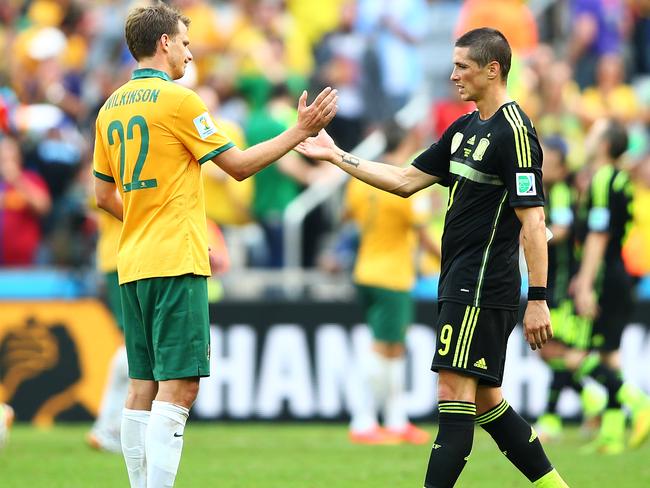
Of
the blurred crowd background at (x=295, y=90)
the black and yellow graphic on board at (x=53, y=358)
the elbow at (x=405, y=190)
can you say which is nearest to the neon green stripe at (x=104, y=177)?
the elbow at (x=405, y=190)

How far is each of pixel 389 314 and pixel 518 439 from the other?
4.78m

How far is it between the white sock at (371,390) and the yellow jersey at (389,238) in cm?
70

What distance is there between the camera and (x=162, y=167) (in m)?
6.59

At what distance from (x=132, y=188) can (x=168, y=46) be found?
30.2 inches

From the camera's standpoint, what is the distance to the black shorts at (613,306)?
437 inches

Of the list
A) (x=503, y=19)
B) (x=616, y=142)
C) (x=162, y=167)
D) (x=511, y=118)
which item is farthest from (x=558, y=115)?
(x=162, y=167)

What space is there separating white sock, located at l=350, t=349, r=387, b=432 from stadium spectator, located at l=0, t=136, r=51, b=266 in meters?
4.35

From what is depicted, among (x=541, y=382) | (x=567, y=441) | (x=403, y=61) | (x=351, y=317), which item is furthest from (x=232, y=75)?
(x=567, y=441)

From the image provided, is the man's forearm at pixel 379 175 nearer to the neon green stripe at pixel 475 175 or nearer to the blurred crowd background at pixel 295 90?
the neon green stripe at pixel 475 175

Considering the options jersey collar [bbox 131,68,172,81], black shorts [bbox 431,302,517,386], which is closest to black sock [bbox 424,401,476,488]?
black shorts [bbox 431,302,517,386]

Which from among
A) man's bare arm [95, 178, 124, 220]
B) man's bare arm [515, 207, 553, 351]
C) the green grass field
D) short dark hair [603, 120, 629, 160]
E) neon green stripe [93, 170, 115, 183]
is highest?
short dark hair [603, 120, 629, 160]

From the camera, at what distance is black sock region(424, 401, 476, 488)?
6605 millimetres

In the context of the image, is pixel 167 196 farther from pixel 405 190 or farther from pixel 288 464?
pixel 288 464

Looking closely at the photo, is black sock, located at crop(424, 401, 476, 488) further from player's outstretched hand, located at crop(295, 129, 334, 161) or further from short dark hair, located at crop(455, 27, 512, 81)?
short dark hair, located at crop(455, 27, 512, 81)
